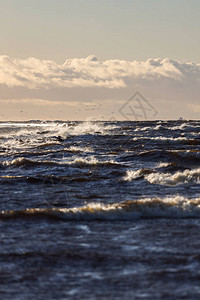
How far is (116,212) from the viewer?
37.8ft

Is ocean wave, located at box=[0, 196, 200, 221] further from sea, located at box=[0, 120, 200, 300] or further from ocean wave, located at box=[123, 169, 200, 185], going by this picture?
ocean wave, located at box=[123, 169, 200, 185]

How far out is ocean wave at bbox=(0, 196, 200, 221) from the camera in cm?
1130

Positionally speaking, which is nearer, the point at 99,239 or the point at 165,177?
the point at 99,239

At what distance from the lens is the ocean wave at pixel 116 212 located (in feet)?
37.1

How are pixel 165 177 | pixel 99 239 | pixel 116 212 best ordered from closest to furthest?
pixel 99 239 < pixel 116 212 < pixel 165 177

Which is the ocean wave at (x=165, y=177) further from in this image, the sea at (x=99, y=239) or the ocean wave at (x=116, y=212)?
the ocean wave at (x=116, y=212)

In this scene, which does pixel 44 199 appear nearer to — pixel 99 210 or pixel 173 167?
pixel 99 210

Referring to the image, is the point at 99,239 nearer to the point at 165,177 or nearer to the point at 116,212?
the point at 116,212

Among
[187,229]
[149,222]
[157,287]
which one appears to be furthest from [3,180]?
[157,287]

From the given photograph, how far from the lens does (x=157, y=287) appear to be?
6617mm

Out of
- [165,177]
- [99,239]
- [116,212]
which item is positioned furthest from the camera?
[165,177]

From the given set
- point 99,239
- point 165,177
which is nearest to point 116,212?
point 99,239

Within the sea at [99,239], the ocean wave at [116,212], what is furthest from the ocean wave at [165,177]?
the ocean wave at [116,212]

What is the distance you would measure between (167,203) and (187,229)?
7.45ft
